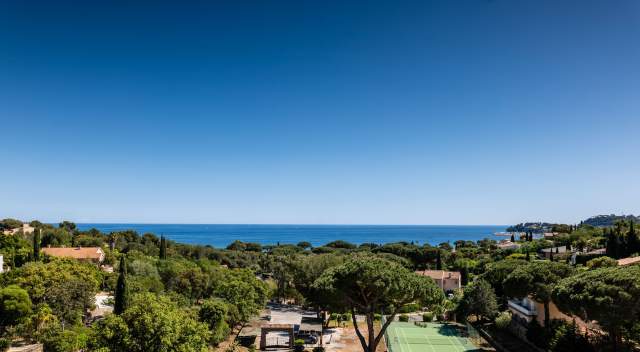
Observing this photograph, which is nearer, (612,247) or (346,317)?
(346,317)

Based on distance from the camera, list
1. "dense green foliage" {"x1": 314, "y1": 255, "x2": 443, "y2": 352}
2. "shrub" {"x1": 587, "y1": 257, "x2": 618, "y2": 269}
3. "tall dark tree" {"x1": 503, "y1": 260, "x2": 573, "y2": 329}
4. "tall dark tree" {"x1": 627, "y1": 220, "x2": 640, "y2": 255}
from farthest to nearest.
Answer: "tall dark tree" {"x1": 627, "y1": 220, "x2": 640, "y2": 255}
"shrub" {"x1": 587, "y1": 257, "x2": 618, "y2": 269}
"tall dark tree" {"x1": 503, "y1": 260, "x2": 573, "y2": 329}
"dense green foliage" {"x1": 314, "y1": 255, "x2": 443, "y2": 352}

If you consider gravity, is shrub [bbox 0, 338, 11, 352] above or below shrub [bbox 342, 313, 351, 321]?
above

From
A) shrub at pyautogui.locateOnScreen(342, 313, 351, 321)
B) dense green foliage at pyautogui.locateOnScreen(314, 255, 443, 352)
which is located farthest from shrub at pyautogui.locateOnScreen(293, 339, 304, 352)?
shrub at pyautogui.locateOnScreen(342, 313, 351, 321)

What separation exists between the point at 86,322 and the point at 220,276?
1305cm

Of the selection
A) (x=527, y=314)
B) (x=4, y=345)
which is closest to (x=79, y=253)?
(x=4, y=345)

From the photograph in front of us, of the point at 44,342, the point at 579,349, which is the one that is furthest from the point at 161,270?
the point at 579,349

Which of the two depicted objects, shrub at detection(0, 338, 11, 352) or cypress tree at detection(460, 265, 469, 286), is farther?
cypress tree at detection(460, 265, 469, 286)

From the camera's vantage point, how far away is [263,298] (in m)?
40.5

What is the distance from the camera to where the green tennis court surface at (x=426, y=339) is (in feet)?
97.3

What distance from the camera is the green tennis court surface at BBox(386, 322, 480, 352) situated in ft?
97.3

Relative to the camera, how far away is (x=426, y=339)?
32625 millimetres

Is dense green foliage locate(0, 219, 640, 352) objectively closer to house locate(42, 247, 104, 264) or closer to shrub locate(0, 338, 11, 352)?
shrub locate(0, 338, 11, 352)

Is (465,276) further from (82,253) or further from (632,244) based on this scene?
(82,253)

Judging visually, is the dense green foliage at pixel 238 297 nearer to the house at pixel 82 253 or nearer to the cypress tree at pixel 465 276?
the house at pixel 82 253
